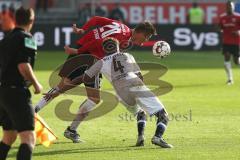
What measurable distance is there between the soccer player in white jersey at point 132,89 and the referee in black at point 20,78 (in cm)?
312

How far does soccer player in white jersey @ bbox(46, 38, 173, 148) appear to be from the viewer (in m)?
12.4

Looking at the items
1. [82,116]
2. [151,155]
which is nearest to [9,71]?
[151,155]

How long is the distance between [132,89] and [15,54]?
357 cm

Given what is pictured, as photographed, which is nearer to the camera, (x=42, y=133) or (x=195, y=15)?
(x=42, y=133)

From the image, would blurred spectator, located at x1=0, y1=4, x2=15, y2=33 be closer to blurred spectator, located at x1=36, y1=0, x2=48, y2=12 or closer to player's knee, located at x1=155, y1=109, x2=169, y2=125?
blurred spectator, located at x1=36, y1=0, x2=48, y2=12

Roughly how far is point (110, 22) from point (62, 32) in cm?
2129

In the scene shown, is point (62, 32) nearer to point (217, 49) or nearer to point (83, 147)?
point (217, 49)

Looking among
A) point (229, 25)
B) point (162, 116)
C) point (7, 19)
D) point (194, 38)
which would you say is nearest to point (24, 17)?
point (162, 116)

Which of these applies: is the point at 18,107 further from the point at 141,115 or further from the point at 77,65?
the point at 77,65

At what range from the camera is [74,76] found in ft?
47.7

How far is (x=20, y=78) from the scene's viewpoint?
9641 mm

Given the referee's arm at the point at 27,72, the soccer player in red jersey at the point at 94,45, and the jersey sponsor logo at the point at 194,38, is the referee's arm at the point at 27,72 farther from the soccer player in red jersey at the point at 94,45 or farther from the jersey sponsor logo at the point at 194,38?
the jersey sponsor logo at the point at 194,38

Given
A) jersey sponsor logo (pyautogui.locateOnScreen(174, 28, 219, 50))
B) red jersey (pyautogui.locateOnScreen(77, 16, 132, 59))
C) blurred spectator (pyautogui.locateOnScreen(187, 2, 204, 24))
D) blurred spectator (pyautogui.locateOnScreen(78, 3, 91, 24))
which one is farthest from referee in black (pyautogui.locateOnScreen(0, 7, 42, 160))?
blurred spectator (pyautogui.locateOnScreen(187, 2, 204, 24))

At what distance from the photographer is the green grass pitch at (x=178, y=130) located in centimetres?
1182
